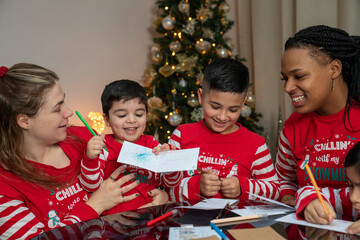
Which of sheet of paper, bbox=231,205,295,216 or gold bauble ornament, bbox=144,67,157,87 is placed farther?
gold bauble ornament, bbox=144,67,157,87

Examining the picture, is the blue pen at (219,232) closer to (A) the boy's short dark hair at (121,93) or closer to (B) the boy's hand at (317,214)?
(B) the boy's hand at (317,214)

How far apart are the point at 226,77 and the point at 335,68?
1.58 ft

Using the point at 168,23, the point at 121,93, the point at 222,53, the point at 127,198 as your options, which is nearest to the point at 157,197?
the point at 127,198

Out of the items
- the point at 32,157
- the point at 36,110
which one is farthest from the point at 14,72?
the point at 32,157

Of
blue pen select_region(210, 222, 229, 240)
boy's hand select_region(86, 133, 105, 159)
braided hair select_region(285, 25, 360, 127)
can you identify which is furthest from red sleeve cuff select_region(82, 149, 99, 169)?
braided hair select_region(285, 25, 360, 127)

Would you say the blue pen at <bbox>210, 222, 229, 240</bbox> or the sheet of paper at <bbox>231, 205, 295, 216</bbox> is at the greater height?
the blue pen at <bbox>210, 222, 229, 240</bbox>

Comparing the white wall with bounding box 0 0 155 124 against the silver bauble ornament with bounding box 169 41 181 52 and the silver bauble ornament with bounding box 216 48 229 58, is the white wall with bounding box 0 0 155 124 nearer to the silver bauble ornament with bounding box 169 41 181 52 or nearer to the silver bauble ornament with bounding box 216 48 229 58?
the silver bauble ornament with bounding box 169 41 181 52

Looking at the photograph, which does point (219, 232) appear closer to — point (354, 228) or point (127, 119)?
point (354, 228)

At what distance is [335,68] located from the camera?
1.46 meters

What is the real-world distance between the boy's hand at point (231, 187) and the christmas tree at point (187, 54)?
74.5 inches

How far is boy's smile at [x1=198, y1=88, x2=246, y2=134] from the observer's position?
160 centimetres

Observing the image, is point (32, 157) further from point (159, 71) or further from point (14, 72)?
point (159, 71)

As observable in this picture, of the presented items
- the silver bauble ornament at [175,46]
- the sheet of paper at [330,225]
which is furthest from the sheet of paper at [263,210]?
the silver bauble ornament at [175,46]

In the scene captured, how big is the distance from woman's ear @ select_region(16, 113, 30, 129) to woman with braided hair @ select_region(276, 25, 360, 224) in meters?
1.13
